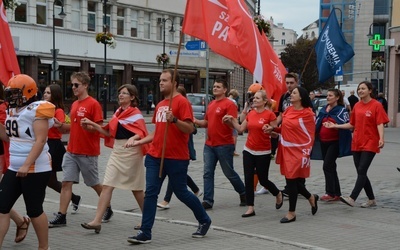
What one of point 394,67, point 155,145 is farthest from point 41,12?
point 155,145

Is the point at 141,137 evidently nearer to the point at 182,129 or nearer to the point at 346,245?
the point at 182,129

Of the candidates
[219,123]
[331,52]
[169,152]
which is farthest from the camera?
[331,52]

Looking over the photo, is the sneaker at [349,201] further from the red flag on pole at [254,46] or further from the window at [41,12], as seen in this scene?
the window at [41,12]

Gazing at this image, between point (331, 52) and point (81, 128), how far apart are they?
7.66 m

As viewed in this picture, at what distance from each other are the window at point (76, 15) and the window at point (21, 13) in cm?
451

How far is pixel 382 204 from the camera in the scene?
1083cm

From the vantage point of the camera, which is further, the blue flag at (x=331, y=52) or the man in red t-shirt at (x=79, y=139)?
the blue flag at (x=331, y=52)

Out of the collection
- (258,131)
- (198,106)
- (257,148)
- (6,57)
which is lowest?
(198,106)

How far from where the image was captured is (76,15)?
2052 inches

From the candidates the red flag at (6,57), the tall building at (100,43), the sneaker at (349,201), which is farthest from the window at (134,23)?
the red flag at (6,57)

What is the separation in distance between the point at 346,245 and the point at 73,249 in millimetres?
2922

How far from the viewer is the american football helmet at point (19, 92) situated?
6.80 m

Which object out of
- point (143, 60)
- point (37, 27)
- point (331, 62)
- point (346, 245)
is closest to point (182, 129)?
point (346, 245)

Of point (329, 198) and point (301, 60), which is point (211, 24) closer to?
point (329, 198)
